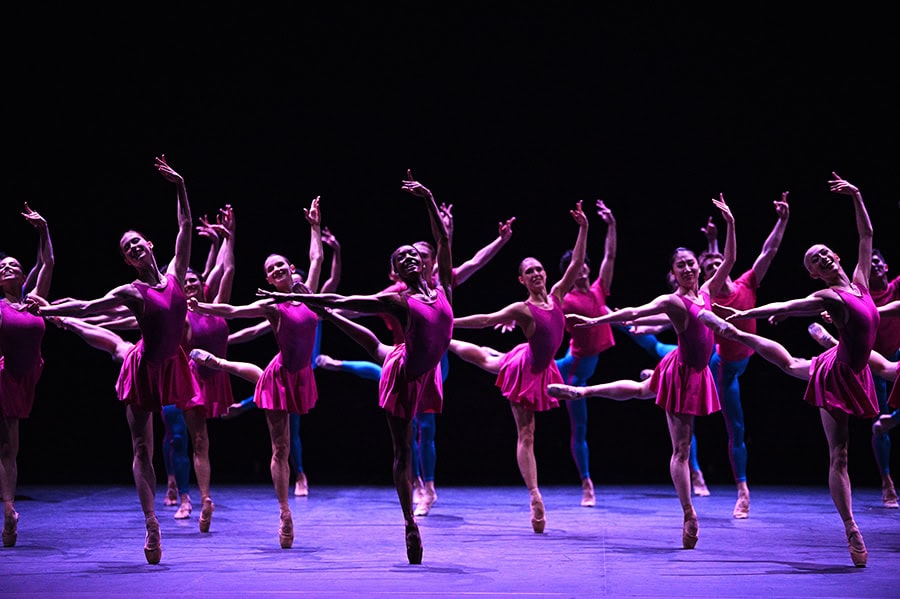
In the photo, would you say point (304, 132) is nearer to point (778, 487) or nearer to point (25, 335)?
point (25, 335)

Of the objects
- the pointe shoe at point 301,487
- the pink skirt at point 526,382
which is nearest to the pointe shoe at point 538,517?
the pink skirt at point 526,382

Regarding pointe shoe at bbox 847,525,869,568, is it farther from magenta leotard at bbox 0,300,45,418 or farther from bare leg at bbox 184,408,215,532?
magenta leotard at bbox 0,300,45,418

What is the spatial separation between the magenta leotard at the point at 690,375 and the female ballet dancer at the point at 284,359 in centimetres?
184

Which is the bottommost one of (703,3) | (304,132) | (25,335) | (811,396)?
(811,396)

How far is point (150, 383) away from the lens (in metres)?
4.64

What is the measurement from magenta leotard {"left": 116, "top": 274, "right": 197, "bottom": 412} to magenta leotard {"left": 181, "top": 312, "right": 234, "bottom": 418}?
1011 mm

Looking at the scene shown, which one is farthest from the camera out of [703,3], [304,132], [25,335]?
[304,132]

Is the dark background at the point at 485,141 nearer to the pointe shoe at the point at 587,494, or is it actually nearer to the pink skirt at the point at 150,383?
the pointe shoe at the point at 587,494

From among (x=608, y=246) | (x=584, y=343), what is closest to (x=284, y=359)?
(x=608, y=246)

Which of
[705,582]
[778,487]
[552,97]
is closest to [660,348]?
[778,487]

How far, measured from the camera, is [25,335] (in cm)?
525

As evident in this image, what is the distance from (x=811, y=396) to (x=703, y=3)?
443 centimetres

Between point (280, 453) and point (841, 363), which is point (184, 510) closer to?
point (280, 453)

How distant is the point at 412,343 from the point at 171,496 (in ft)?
11.1
